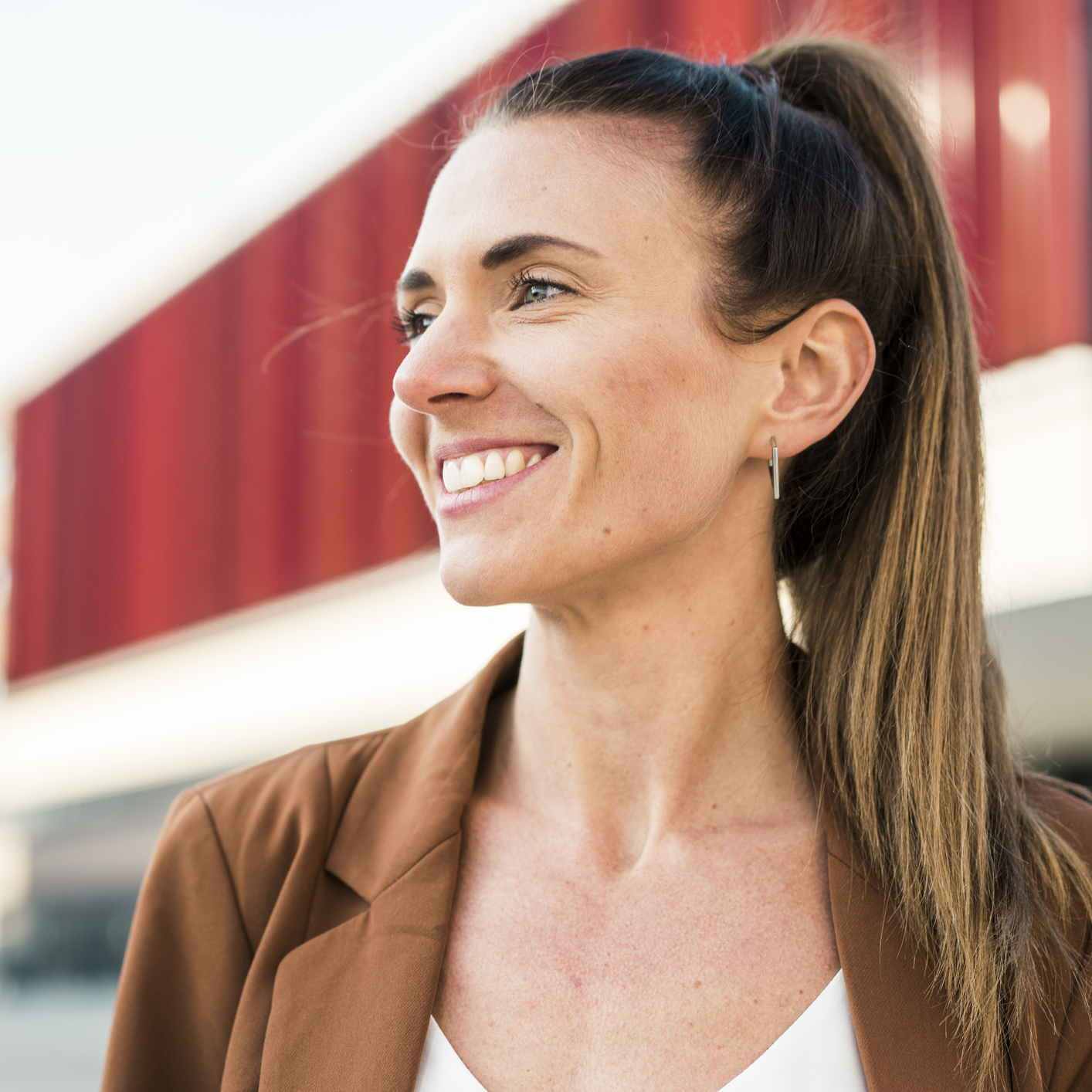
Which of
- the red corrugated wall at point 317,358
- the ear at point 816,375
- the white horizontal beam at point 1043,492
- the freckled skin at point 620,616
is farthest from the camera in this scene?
the red corrugated wall at point 317,358

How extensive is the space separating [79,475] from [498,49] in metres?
3.84

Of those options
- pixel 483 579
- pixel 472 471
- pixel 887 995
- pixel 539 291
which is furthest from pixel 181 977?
pixel 539 291

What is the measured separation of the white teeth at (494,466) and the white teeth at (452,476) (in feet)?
0.16

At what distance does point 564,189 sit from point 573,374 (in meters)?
0.26

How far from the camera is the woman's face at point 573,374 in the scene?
58.4 inches

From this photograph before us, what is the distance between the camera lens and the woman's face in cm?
148

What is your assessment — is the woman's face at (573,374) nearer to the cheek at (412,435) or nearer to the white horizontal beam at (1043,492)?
the cheek at (412,435)

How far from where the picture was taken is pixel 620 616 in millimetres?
1620

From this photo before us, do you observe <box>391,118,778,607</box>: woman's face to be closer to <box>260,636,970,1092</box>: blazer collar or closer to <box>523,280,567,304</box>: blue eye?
<box>523,280,567,304</box>: blue eye

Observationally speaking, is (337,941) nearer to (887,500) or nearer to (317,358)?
(887,500)

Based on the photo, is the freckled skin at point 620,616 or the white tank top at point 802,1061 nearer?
the white tank top at point 802,1061

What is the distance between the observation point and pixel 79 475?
6.91 metres

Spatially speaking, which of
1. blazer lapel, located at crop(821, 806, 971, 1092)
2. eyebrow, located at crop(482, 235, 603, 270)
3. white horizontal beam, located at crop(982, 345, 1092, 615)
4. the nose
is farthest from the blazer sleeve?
white horizontal beam, located at crop(982, 345, 1092, 615)

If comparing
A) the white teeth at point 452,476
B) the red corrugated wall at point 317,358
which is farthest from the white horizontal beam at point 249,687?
the white teeth at point 452,476
